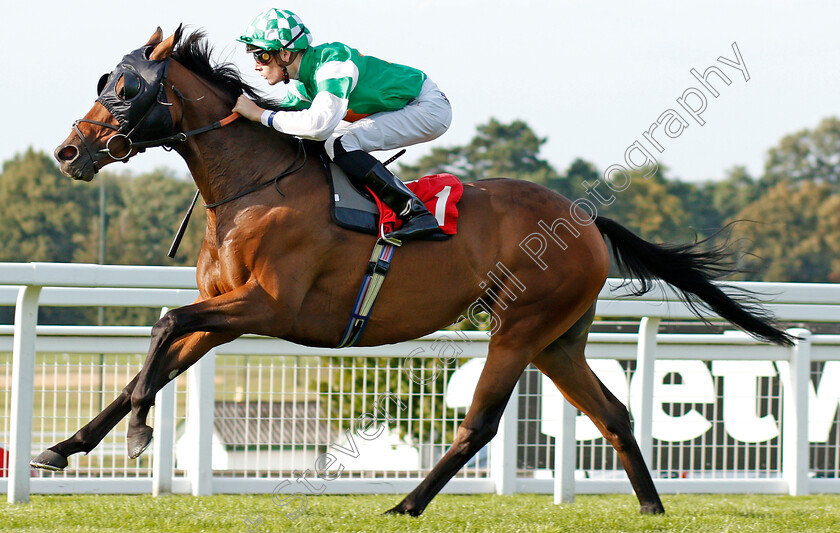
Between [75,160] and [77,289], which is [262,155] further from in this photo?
[77,289]

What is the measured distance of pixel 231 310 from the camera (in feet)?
12.9

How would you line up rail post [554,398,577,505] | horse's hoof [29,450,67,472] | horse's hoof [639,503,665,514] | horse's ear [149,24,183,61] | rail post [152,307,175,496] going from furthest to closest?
rail post [554,398,577,505], rail post [152,307,175,496], horse's hoof [639,503,665,514], horse's ear [149,24,183,61], horse's hoof [29,450,67,472]

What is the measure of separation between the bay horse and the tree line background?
42.6 m

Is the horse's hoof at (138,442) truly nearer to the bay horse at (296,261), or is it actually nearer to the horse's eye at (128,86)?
the bay horse at (296,261)

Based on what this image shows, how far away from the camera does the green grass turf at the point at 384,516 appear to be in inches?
159

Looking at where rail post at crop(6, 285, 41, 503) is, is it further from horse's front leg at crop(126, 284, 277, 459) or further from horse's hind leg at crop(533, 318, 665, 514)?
horse's hind leg at crop(533, 318, 665, 514)

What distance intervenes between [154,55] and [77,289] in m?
1.35

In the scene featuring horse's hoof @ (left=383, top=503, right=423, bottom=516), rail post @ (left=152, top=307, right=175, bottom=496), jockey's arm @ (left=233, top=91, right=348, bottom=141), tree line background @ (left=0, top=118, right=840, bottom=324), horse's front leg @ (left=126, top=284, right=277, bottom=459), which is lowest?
horse's hoof @ (left=383, top=503, right=423, bottom=516)

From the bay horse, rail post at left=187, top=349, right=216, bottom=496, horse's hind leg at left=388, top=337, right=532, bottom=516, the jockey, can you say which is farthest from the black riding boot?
rail post at left=187, top=349, right=216, bottom=496

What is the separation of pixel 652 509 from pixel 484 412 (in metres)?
0.99

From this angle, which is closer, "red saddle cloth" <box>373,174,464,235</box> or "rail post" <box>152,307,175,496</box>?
"red saddle cloth" <box>373,174,464,235</box>

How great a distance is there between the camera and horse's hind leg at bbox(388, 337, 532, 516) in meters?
4.48

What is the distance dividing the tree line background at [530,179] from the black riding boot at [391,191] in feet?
142

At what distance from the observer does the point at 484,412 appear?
4.52 m
